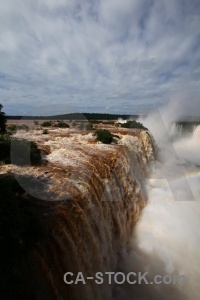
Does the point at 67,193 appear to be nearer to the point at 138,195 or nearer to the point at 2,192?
the point at 2,192

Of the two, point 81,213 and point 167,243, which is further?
point 167,243

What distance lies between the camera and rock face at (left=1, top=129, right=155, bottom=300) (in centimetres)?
479

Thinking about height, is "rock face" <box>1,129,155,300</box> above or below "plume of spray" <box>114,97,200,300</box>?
above

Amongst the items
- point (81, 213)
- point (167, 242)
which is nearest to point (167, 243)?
point (167, 242)

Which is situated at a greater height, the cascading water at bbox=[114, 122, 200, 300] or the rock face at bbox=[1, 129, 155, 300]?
the rock face at bbox=[1, 129, 155, 300]

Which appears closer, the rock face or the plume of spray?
the rock face

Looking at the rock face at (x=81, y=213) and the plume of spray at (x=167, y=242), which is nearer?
the rock face at (x=81, y=213)

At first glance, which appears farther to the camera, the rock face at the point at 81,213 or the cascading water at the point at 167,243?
the cascading water at the point at 167,243

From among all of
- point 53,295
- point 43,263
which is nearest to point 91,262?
point 53,295

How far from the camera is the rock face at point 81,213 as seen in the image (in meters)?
4.79

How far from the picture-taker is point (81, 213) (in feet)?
20.5

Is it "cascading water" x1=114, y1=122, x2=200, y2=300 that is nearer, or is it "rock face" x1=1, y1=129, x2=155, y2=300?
"rock face" x1=1, y1=129, x2=155, y2=300

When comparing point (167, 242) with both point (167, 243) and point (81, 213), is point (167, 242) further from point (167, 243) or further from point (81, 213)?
point (81, 213)

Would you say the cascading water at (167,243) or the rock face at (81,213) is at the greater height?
the rock face at (81,213)
